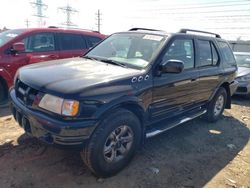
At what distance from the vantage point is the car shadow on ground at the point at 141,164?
3265mm

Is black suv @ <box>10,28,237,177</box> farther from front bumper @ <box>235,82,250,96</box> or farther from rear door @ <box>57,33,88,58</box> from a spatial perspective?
front bumper @ <box>235,82,250,96</box>

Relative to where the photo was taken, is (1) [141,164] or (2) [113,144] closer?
(2) [113,144]

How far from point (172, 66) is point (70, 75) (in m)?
1.37

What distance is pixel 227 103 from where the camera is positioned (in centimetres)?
631

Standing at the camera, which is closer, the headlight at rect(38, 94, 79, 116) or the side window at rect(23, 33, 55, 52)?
the headlight at rect(38, 94, 79, 116)

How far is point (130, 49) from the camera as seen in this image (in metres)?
4.19

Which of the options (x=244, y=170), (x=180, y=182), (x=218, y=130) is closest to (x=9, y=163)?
(x=180, y=182)

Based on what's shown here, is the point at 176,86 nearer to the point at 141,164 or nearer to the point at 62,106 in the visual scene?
the point at 141,164

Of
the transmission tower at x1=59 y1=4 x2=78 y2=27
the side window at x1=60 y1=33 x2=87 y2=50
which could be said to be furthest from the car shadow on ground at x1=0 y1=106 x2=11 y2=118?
the transmission tower at x1=59 y1=4 x2=78 y2=27

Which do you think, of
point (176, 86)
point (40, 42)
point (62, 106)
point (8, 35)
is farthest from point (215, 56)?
point (8, 35)

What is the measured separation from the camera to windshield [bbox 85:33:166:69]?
12.7 feet

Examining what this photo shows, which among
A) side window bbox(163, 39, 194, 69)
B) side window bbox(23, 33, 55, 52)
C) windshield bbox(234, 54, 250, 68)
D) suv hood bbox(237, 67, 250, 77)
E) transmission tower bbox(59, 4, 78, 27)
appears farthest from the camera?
transmission tower bbox(59, 4, 78, 27)

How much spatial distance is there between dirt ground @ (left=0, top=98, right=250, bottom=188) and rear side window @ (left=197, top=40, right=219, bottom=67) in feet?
4.55

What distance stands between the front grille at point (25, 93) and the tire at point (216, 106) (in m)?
3.79
